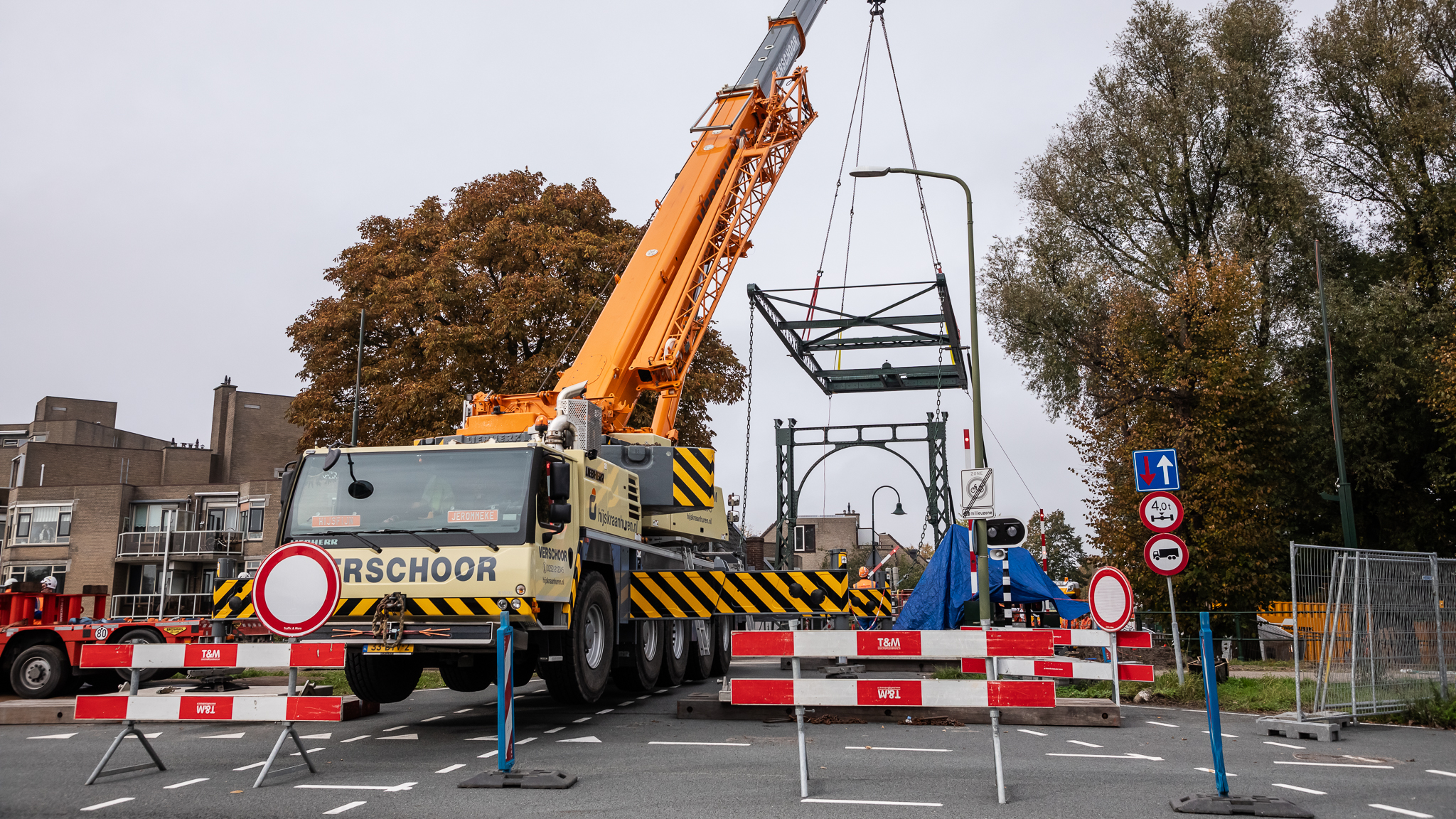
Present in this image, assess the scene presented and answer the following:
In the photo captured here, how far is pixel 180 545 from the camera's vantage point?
158ft

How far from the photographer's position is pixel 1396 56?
92.6 feet

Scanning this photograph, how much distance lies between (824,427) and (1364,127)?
16630 mm

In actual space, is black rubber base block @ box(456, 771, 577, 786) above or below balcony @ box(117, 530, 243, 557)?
below

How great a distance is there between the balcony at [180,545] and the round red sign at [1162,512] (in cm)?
4341

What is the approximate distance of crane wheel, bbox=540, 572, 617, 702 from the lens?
10.3 metres

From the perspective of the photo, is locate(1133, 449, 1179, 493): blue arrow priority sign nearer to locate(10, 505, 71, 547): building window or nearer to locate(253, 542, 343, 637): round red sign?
locate(253, 542, 343, 637): round red sign

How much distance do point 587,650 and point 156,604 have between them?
44.9 metres

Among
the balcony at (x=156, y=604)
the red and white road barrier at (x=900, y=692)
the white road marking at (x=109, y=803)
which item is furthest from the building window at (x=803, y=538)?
the balcony at (x=156, y=604)

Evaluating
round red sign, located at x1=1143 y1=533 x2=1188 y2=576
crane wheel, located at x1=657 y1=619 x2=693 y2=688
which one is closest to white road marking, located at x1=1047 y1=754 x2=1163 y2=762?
round red sign, located at x1=1143 y1=533 x2=1188 y2=576

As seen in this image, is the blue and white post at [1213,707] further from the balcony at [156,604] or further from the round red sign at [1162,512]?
the balcony at [156,604]

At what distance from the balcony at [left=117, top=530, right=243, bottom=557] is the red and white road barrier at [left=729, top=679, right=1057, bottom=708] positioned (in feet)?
150

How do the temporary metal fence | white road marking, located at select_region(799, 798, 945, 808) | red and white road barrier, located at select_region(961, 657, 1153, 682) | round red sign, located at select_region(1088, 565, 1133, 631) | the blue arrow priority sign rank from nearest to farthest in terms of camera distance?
white road marking, located at select_region(799, 798, 945, 808)
red and white road barrier, located at select_region(961, 657, 1153, 682)
the temporary metal fence
round red sign, located at select_region(1088, 565, 1133, 631)
the blue arrow priority sign

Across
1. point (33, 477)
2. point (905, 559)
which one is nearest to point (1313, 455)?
point (33, 477)

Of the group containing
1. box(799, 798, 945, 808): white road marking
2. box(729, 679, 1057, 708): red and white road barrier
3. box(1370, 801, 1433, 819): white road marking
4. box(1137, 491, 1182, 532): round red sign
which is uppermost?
box(1137, 491, 1182, 532): round red sign
